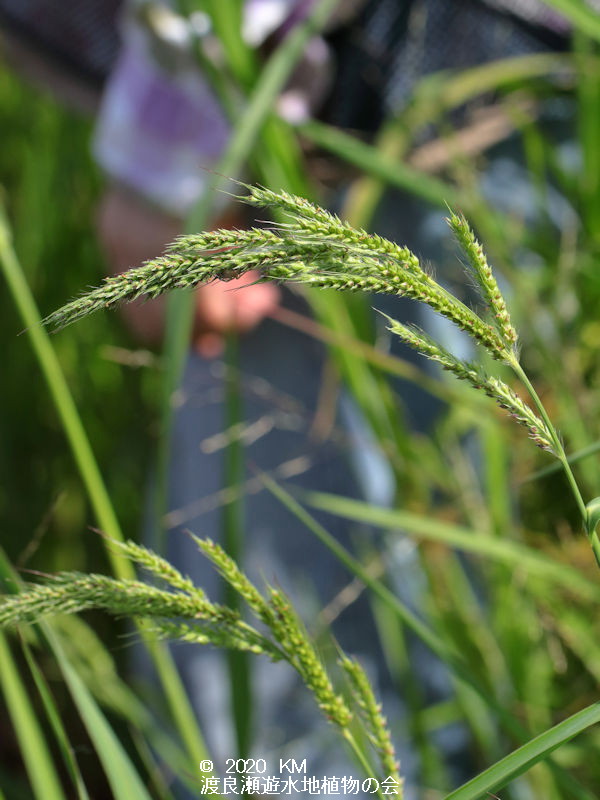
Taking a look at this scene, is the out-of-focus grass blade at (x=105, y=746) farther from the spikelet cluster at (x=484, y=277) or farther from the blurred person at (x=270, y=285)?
the blurred person at (x=270, y=285)

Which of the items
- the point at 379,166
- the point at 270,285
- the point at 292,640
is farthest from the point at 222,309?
the point at 292,640

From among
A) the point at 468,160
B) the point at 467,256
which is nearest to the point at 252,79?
the point at 468,160

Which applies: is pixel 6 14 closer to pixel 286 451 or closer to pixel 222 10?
pixel 222 10

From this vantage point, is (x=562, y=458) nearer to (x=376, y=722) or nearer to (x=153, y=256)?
(x=376, y=722)

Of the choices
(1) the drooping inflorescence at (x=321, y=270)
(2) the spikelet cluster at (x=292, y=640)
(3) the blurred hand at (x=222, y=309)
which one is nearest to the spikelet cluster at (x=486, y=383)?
(1) the drooping inflorescence at (x=321, y=270)

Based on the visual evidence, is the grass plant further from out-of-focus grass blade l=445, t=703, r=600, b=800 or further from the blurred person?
the blurred person
